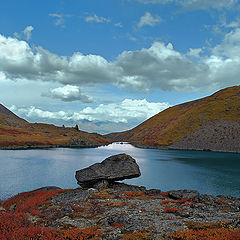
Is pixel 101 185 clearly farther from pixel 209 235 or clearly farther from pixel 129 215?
pixel 209 235

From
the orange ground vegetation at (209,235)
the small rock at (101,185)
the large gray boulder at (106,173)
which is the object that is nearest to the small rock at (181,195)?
the large gray boulder at (106,173)

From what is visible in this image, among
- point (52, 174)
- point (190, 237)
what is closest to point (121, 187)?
point (190, 237)

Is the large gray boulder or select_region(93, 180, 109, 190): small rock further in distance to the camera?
the large gray boulder

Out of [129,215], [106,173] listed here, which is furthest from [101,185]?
[129,215]

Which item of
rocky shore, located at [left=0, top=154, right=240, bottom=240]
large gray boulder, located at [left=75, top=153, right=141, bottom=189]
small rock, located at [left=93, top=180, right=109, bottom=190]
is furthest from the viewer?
large gray boulder, located at [left=75, top=153, right=141, bottom=189]

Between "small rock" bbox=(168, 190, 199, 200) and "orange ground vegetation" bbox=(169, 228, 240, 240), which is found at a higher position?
"orange ground vegetation" bbox=(169, 228, 240, 240)

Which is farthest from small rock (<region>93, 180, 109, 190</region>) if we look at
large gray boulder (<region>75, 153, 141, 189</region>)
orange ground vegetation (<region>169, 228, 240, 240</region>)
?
orange ground vegetation (<region>169, 228, 240, 240</region>)

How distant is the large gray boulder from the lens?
4722cm

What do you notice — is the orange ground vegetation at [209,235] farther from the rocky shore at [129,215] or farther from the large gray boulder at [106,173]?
the large gray boulder at [106,173]

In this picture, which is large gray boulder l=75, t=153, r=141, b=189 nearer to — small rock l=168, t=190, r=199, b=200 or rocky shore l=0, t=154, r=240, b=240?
rocky shore l=0, t=154, r=240, b=240

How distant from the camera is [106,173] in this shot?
48344 millimetres

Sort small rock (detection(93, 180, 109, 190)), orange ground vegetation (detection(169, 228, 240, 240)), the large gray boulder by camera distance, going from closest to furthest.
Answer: orange ground vegetation (detection(169, 228, 240, 240)) < small rock (detection(93, 180, 109, 190)) < the large gray boulder

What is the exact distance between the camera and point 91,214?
28797mm

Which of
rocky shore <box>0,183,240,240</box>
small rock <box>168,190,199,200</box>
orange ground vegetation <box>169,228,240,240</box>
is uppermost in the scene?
orange ground vegetation <box>169,228,240,240</box>
